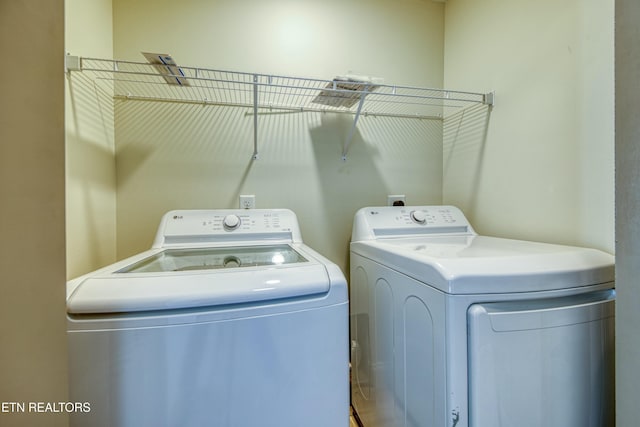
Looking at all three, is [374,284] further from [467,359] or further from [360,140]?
[360,140]

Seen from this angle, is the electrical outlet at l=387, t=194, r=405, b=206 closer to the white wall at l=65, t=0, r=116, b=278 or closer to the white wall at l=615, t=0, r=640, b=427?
the white wall at l=615, t=0, r=640, b=427

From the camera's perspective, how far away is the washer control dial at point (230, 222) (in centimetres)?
128

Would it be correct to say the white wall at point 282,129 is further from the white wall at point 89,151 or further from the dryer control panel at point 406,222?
the dryer control panel at point 406,222

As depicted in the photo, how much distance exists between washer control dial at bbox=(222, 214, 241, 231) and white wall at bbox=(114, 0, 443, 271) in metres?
0.22

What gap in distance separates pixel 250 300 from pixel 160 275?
0.24 meters

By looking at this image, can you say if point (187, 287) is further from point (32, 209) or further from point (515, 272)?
point (515, 272)

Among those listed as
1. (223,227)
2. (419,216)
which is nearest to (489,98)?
(419,216)

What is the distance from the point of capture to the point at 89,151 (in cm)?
115

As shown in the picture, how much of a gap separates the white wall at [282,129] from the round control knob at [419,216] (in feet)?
0.94

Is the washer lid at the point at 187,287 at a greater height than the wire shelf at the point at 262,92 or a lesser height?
lesser

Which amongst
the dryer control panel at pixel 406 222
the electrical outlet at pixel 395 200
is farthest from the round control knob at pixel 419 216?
the electrical outlet at pixel 395 200

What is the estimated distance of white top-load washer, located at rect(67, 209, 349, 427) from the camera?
566 mm

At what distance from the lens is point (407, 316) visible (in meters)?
0.89

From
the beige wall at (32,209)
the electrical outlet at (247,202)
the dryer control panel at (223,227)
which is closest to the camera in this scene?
the beige wall at (32,209)
